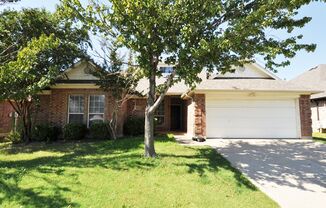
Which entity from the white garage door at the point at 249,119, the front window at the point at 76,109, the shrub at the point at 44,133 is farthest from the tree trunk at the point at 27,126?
the white garage door at the point at 249,119

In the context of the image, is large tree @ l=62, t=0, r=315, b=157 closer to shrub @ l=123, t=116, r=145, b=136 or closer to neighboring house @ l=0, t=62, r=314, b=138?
neighboring house @ l=0, t=62, r=314, b=138

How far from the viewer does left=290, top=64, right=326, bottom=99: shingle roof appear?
23.7 meters

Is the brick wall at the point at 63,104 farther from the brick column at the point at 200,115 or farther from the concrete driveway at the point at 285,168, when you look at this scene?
the concrete driveway at the point at 285,168

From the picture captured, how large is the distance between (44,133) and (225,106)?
36.0 feet

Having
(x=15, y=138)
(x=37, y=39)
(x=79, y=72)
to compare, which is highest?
(x=37, y=39)

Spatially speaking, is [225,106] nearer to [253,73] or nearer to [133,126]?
[253,73]

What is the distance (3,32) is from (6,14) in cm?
94

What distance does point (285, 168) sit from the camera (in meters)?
8.46

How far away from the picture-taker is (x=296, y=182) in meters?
7.07

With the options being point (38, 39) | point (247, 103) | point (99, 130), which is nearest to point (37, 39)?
point (38, 39)

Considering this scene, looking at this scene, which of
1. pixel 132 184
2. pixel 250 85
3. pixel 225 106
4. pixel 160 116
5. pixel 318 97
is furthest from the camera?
pixel 318 97

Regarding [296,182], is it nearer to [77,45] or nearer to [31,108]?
[77,45]

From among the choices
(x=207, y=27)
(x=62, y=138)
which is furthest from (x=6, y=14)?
(x=207, y=27)

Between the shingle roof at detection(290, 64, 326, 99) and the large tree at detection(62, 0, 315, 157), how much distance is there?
17.5 meters
